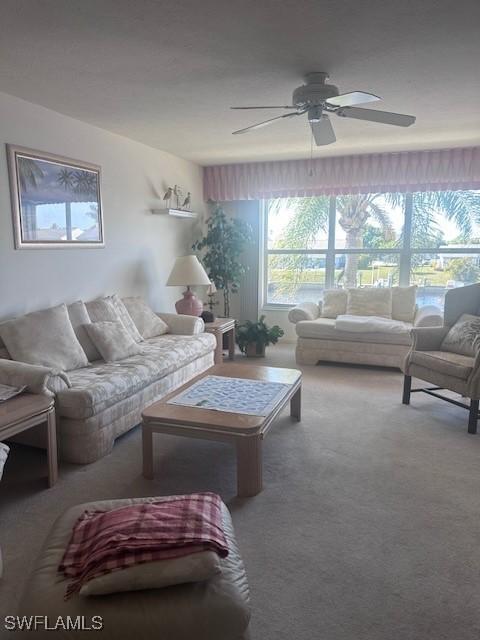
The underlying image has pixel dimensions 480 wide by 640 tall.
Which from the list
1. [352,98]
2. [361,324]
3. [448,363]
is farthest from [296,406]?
[352,98]

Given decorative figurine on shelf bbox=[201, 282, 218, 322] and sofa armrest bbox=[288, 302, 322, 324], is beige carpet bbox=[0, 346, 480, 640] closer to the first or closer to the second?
sofa armrest bbox=[288, 302, 322, 324]

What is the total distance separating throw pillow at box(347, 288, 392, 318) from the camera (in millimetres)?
5230

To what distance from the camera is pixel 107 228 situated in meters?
4.11

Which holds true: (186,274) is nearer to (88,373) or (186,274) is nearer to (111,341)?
(111,341)

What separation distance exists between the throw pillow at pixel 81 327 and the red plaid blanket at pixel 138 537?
217 cm

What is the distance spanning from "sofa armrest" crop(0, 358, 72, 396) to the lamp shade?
222 centimetres

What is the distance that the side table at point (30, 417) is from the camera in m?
2.21

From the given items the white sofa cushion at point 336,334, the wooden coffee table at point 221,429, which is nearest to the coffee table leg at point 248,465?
the wooden coffee table at point 221,429

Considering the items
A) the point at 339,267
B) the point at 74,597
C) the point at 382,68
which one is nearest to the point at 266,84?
the point at 382,68

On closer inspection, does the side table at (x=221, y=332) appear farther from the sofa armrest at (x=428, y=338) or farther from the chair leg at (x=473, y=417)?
the chair leg at (x=473, y=417)

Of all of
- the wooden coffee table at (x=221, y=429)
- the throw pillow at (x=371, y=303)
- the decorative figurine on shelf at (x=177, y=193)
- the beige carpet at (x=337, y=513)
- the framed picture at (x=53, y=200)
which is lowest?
the beige carpet at (x=337, y=513)

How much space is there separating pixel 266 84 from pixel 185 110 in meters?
0.78

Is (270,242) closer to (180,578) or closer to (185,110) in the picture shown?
(185,110)

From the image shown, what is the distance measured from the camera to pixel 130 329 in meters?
4.00
